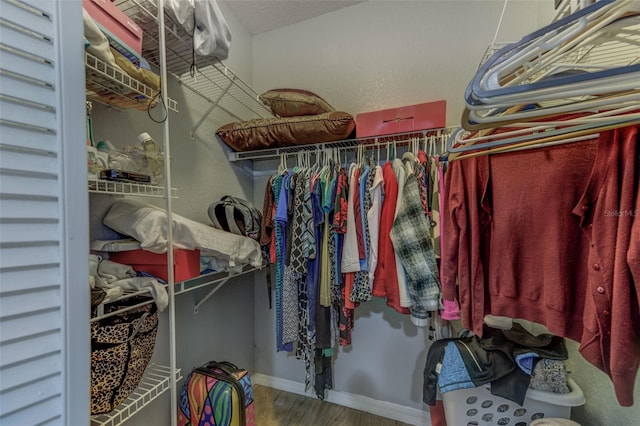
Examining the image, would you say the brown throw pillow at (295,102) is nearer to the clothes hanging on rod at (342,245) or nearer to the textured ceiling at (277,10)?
the clothes hanging on rod at (342,245)

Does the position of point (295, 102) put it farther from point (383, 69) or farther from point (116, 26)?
point (116, 26)

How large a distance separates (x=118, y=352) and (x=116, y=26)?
3.28 ft

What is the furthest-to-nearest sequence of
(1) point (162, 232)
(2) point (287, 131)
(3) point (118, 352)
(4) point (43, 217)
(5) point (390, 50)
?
(5) point (390, 50)
(2) point (287, 131)
(1) point (162, 232)
(3) point (118, 352)
(4) point (43, 217)

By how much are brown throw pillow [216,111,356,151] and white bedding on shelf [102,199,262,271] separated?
24.5 inches

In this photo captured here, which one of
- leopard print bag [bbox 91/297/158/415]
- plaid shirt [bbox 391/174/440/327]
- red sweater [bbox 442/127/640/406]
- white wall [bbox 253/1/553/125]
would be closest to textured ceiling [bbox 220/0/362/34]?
white wall [bbox 253/1/553/125]

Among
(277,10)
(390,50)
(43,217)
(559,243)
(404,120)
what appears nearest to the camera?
(43,217)

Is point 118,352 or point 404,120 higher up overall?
point 404,120

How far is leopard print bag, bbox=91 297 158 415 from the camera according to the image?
71 centimetres

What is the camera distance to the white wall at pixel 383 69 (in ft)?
4.57

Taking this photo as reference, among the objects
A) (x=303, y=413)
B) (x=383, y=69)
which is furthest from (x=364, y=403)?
(x=383, y=69)

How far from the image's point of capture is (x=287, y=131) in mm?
1395

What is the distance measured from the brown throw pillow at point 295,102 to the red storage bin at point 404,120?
0.87 feet

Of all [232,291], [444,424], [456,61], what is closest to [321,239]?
[232,291]

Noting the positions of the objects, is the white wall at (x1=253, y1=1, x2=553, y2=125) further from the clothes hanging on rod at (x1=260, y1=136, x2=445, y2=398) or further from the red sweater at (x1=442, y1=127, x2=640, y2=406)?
the red sweater at (x1=442, y1=127, x2=640, y2=406)
